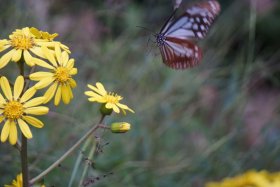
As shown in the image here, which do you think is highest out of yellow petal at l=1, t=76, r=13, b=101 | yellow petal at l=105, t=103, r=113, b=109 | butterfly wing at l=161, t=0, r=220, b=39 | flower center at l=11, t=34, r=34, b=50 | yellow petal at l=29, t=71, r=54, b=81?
butterfly wing at l=161, t=0, r=220, b=39

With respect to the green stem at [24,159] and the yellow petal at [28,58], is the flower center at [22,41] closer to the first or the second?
the yellow petal at [28,58]

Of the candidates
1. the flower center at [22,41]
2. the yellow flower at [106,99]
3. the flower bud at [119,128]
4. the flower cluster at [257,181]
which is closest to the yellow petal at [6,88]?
the flower center at [22,41]

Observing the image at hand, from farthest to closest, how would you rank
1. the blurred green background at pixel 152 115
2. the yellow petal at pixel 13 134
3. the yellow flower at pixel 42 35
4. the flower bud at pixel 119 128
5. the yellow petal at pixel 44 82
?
the blurred green background at pixel 152 115 < the yellow flower at pixel 42 35 < the flower bud at pixel 119 128 < the yellow petal at pixel 44 82 < the yellow petal at pixel 13 134

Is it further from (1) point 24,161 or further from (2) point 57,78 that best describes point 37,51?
(1) point 24,161

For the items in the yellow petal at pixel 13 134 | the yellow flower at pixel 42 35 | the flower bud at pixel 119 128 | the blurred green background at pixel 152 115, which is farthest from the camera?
the blurred green background at pixel 152 115

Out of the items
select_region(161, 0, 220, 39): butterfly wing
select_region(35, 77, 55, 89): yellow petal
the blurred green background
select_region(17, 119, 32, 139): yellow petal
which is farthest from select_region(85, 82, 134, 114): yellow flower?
the blurred green background

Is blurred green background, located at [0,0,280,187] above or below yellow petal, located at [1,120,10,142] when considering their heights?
above

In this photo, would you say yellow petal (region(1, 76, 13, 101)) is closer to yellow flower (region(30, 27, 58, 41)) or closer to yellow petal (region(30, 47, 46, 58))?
yellow petal (region(30, 47, 46, 58))
